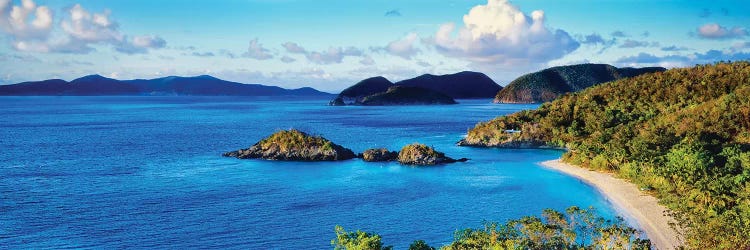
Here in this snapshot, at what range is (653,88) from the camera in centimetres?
10575

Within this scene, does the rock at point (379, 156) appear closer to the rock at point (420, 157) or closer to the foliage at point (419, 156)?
the rock at point (420, 157)

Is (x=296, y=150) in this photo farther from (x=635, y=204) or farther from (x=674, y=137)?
(x=674, y=137)

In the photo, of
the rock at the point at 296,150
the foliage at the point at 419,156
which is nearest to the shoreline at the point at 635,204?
the foliage at the point at 419,156

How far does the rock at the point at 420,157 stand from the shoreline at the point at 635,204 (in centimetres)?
→ 1466

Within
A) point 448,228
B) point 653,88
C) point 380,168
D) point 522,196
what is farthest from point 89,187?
point 653,88

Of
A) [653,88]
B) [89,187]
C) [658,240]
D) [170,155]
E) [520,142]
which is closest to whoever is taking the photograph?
[658,240]

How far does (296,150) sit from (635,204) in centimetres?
4490

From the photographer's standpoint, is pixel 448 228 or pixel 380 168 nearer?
pixel 448 228

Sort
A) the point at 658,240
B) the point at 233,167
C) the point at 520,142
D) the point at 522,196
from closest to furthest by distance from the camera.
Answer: the point at 658,240
the point at 522,196
the point at 233,167
the point at 520,142

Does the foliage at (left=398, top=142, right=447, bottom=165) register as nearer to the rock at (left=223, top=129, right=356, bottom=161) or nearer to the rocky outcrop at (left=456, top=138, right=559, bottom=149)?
the rock at (left=223, top=129, right=356, bottom=161)

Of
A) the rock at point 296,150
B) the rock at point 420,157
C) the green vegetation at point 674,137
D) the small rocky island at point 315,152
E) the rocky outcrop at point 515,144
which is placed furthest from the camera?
the rocky outcrop at point 515,144

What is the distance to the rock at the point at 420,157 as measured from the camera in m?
78.8

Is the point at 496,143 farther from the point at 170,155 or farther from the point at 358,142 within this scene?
the point at 170,155

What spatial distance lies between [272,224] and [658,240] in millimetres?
27423
